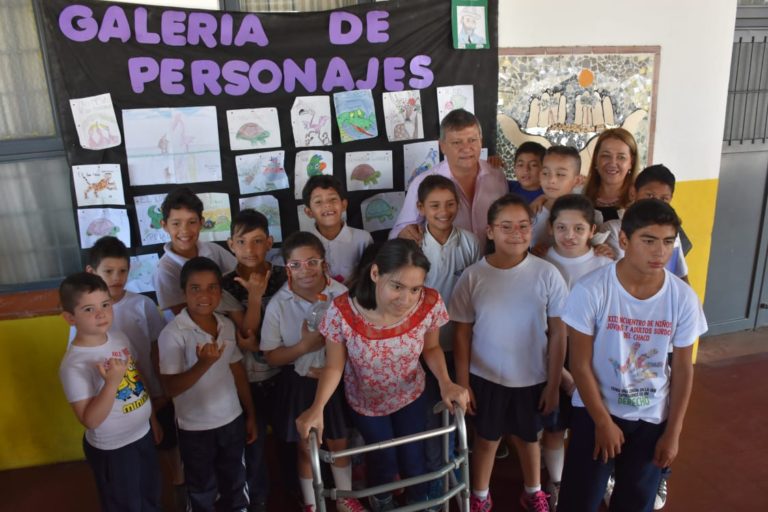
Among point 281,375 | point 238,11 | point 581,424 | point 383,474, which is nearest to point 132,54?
point 238,11

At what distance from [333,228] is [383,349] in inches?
29.7

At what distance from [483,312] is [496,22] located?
1786 millimetres

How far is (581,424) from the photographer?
191cm

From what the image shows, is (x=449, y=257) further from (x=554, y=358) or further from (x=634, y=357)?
(x=634, y=357)

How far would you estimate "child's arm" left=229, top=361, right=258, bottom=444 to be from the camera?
2166 millimetres

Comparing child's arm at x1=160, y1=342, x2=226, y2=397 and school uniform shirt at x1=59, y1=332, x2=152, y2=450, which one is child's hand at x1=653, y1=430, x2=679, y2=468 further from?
school uniform shirt at x1=59, y1=332, x2=152, y2=450

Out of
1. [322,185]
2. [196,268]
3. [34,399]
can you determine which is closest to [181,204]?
[196,268]

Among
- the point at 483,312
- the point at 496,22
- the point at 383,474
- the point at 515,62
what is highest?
the point at 496,22

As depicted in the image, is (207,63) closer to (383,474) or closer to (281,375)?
(281,375)

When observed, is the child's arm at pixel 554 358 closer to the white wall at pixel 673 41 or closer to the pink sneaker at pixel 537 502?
the pink sneaker at pixel 537 502

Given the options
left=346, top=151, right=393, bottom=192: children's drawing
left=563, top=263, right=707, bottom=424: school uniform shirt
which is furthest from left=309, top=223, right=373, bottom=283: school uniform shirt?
left=563, top=263, right=707, bottom=424: school uniform shirt

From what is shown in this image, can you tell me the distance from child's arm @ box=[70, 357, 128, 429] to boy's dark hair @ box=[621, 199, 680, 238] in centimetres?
170

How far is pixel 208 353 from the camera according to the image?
1.93m

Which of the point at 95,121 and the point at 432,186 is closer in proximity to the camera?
the point at 432,186
